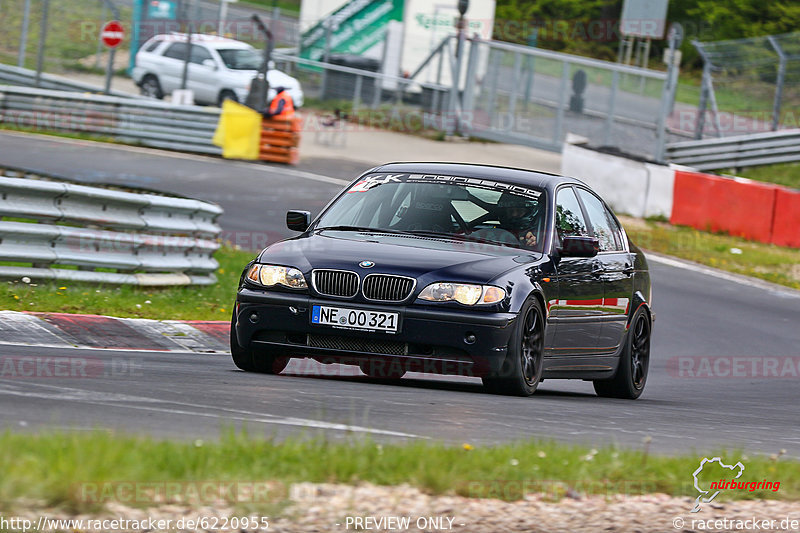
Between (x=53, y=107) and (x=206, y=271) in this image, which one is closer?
(x=206, y=271)

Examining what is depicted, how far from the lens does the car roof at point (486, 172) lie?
935 cm

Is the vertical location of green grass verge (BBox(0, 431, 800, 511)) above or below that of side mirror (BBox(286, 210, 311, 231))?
below

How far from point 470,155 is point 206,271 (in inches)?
654

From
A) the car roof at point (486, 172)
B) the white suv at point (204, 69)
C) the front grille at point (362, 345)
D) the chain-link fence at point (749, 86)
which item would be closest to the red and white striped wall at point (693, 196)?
the chain-link fence at point (749, 86)

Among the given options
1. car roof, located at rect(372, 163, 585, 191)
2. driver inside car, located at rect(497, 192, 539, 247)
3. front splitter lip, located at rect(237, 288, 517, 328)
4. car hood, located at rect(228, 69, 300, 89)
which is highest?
car hood, located at rect(228, 69, 300, 89)

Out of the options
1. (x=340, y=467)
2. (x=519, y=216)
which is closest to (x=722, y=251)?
(x=519, y=216)

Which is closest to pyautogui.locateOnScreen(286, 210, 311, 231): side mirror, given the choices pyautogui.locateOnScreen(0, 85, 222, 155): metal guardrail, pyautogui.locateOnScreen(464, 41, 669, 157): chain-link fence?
pyautogui.locateOnScreen(0, 85, 222, 155): metal guardrail

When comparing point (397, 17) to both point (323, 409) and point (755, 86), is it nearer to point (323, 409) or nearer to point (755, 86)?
point (755, 86)

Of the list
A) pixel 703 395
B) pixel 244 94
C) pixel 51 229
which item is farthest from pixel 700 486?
pixel 244 94

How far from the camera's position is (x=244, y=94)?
108 ft

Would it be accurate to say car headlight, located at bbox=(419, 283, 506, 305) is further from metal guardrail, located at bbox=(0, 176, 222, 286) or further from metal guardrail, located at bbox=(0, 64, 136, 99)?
metal guardrail, located at bbox=(0, 64, 136, 99)

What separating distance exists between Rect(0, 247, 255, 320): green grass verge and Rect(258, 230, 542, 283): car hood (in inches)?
116

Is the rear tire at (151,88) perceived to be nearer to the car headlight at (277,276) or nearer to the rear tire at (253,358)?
the rear tire at (253,358)

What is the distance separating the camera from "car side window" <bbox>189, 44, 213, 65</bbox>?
3344 cm
